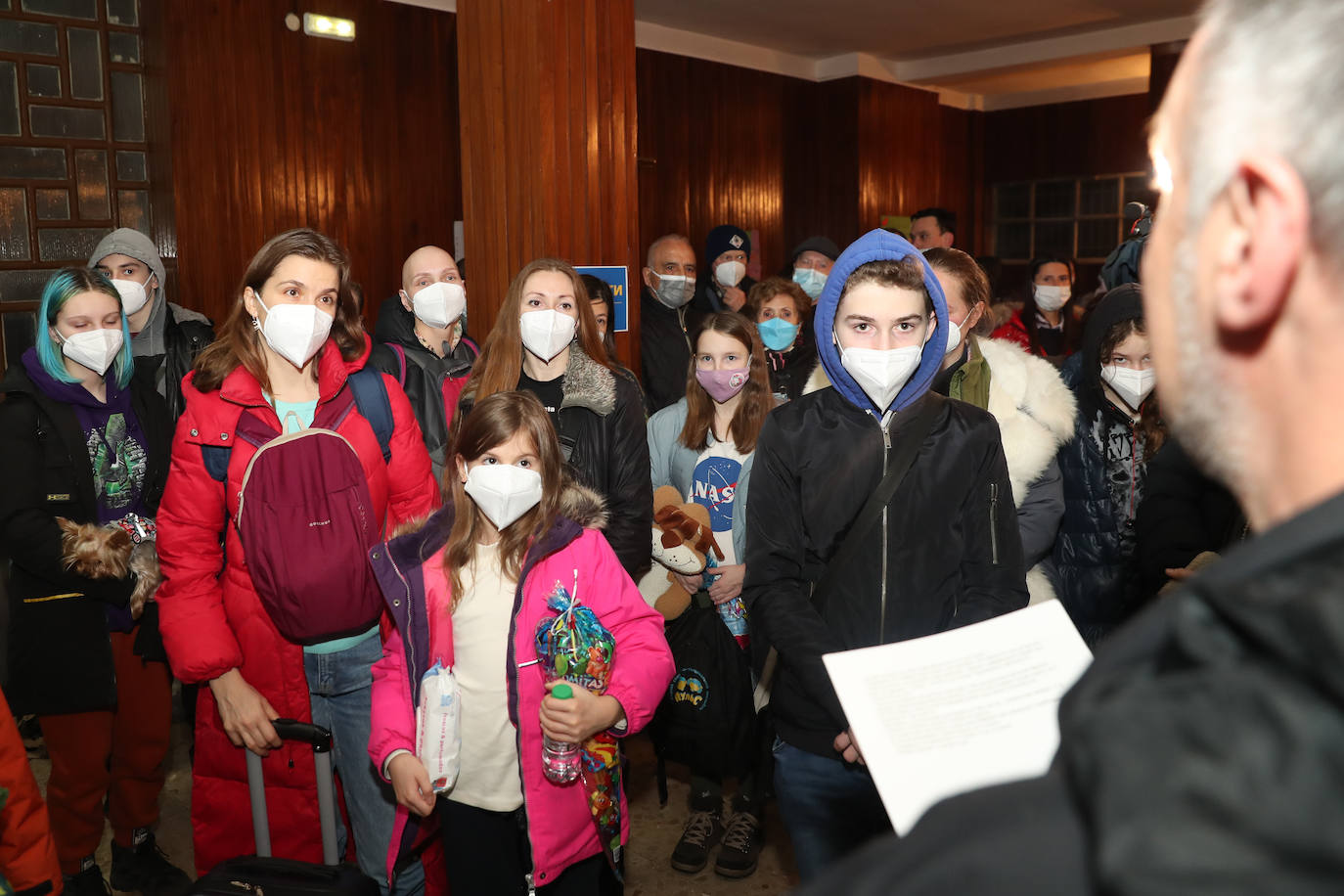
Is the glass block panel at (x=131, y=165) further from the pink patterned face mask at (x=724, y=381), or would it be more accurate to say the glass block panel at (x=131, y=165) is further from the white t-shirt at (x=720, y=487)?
the white t-shirt at (x=720, y=487)

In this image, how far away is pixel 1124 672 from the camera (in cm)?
48

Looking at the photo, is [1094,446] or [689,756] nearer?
[1094,446]

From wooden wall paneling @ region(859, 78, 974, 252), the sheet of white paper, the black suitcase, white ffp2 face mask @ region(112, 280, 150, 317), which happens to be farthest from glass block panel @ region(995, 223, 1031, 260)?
the sheet of white paper

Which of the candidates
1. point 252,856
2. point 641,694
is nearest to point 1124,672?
point 641,694

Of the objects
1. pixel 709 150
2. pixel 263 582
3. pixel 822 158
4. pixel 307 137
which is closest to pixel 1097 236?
pixel 822 158

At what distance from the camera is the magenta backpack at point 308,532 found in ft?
7.51

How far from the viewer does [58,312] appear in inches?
119

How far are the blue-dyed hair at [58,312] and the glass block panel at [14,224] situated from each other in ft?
8.48

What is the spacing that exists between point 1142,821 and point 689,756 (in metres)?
2.97

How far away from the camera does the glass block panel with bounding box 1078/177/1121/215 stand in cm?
1125

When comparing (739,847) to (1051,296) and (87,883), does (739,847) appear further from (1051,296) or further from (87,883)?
(1051,296)

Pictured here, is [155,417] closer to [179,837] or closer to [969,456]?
[179,837]

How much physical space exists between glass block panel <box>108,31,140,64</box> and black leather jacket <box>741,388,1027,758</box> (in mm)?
5227

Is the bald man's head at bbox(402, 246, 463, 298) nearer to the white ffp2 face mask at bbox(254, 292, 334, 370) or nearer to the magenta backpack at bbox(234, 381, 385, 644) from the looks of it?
the white ffp2 face mask at bbox(254, 292, 334, 370)
